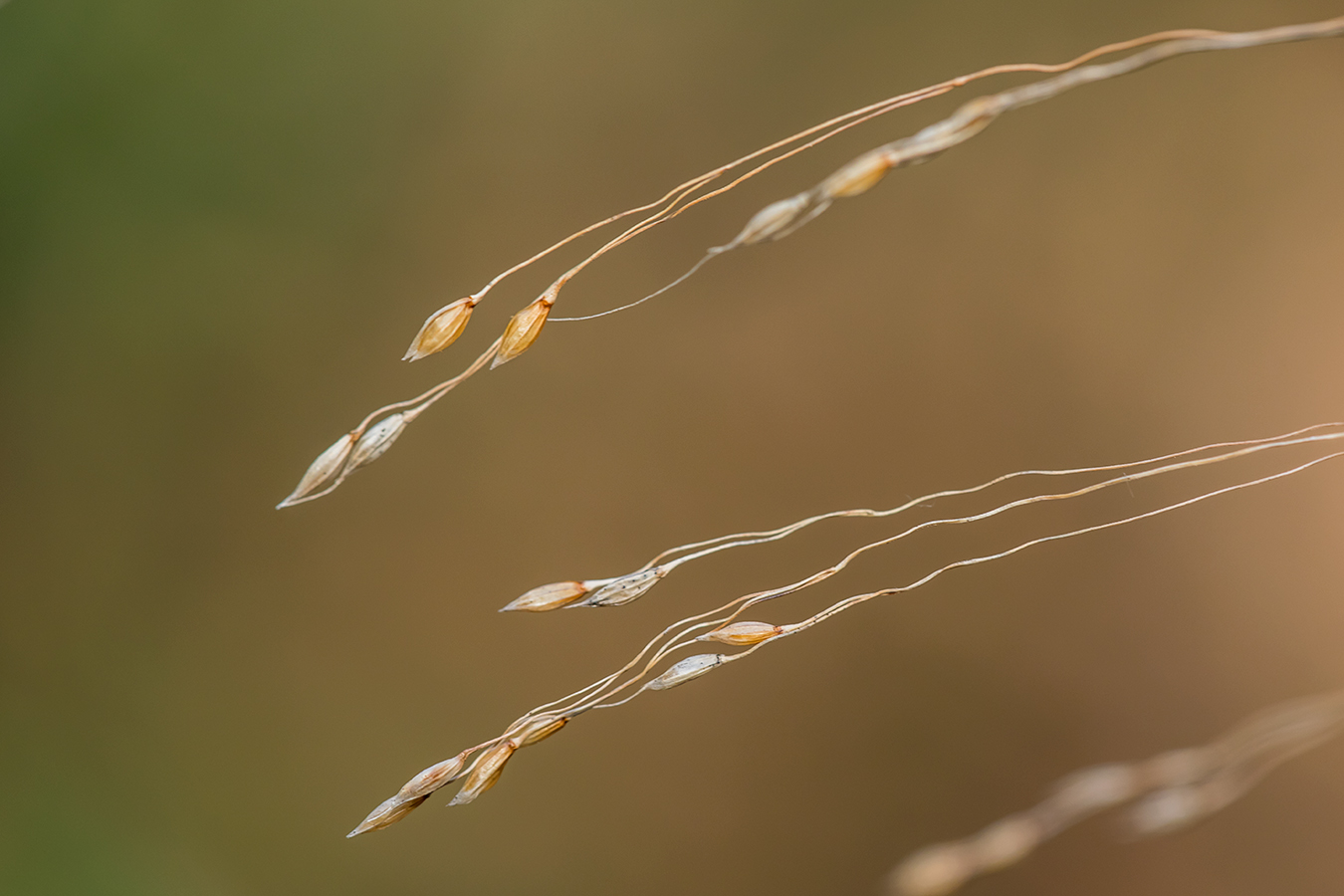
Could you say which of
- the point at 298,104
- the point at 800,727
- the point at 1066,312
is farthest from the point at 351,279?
the point at 1066,312

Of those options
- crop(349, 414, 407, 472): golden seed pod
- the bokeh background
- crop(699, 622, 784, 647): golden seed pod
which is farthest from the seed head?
the bokeh background

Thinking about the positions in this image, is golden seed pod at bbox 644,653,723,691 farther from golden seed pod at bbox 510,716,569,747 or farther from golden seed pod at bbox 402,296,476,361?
golden seed pod at bbox 402,296,476,361

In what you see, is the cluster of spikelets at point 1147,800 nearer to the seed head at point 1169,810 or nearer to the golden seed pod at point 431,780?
the seed head at point 1169,810

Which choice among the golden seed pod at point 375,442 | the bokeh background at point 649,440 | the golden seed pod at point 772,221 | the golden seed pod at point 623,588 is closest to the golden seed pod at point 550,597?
the golden seed pod at point 623,588

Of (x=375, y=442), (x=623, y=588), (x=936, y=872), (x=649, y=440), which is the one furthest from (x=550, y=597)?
(x=649, y=440)

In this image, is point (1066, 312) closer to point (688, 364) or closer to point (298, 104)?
point (688, 364)

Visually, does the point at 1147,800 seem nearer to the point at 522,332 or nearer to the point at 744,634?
the point at 744,634
